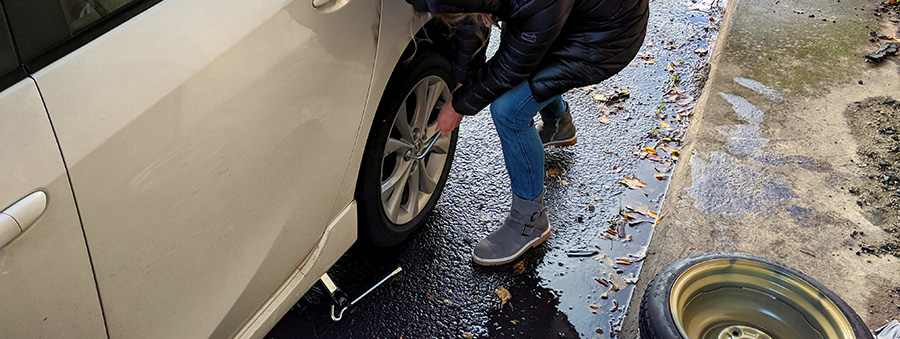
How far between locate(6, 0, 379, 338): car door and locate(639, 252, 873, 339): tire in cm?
111

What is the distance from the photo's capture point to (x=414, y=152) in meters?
2.57

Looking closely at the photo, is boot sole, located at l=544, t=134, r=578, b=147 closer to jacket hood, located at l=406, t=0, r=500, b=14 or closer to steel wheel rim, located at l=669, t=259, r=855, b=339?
steel wheel rim, located at l=669, t=259, r=855, b=339

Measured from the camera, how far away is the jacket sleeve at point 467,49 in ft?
6.89

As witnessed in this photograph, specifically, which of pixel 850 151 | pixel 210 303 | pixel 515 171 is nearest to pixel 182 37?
pixel 210 303

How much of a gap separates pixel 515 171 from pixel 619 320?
724mm

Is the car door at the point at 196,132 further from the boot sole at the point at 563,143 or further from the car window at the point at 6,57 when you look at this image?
the boot sole at the point at 563,143

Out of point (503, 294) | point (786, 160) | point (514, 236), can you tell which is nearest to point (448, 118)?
point (514, 236)

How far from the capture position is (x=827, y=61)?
3990mm

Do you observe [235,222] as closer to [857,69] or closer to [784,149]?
[784,149]

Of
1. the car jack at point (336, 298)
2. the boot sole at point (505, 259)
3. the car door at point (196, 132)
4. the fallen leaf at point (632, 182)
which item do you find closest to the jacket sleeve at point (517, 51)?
the car door at point (196, 132)

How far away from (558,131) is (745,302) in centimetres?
142

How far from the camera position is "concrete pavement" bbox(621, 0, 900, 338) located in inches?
105

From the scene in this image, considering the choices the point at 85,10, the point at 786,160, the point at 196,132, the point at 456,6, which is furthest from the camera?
the point at 786,160

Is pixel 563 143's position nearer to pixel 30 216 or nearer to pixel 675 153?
pixel 675 153
